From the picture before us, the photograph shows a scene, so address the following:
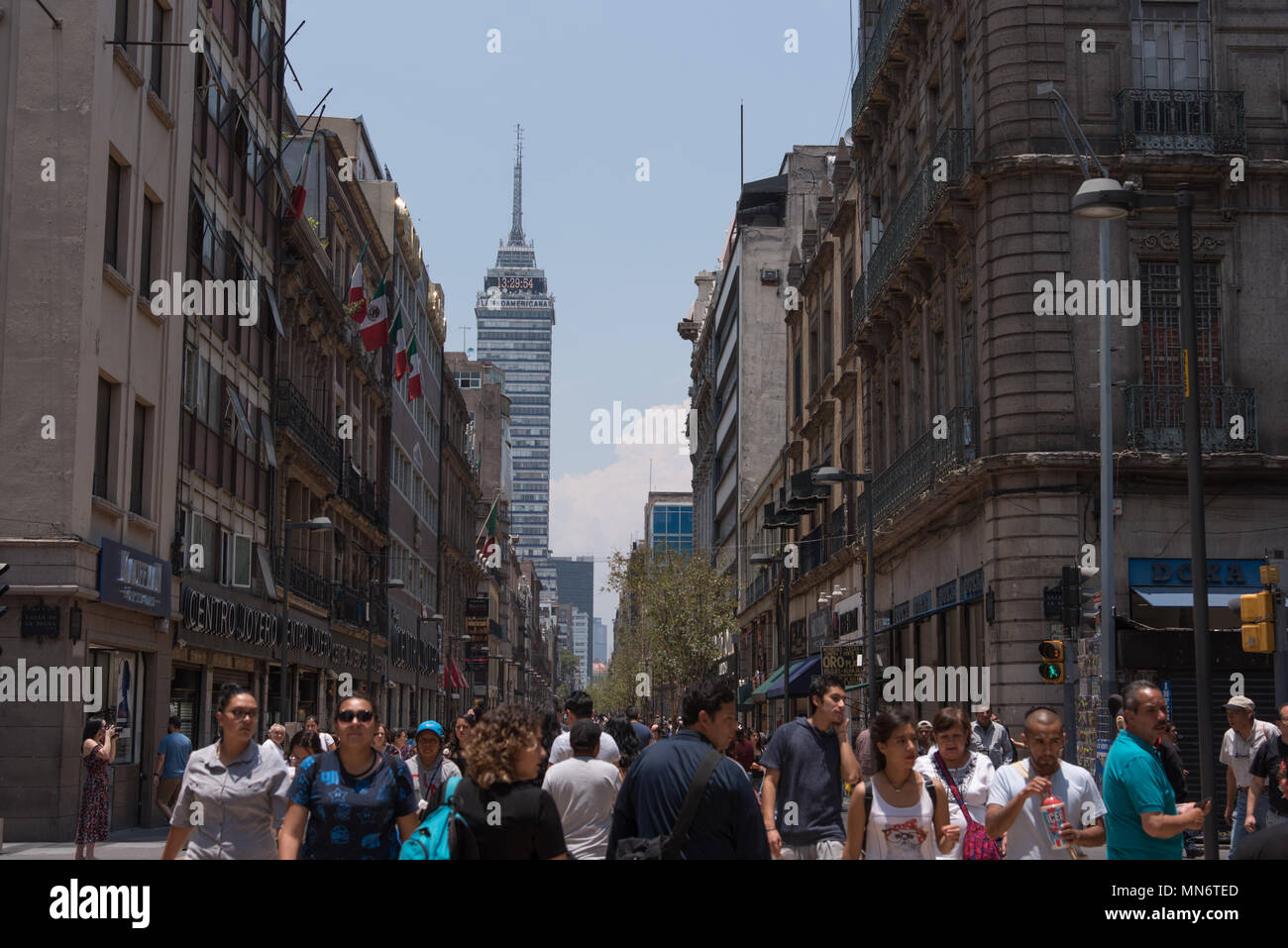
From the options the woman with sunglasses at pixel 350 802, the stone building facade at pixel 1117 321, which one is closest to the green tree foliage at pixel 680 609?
the stone building facade at pixel 1117 321

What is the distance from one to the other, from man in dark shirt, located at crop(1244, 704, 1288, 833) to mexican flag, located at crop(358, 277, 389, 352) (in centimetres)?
3119

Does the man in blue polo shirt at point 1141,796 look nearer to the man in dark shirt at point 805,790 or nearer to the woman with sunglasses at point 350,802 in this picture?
the man in dark shirt at point 805,790

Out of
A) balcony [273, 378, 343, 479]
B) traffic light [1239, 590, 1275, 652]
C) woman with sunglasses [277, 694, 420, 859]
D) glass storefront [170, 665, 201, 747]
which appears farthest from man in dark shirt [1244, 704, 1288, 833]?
balcony [273, 378, 343, 479]

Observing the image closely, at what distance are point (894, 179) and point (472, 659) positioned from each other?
55763 mm

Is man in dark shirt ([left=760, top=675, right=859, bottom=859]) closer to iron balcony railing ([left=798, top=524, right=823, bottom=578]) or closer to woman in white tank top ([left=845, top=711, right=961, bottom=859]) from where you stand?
woman in white tank top ([left=845, top=711, right=961, bottom=859])

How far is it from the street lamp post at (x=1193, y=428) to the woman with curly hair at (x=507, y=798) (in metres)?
8.03

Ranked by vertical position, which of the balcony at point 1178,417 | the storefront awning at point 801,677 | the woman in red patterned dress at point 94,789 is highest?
the balcony at point 1178,417

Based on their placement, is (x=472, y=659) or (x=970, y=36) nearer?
(x=970, y=36)

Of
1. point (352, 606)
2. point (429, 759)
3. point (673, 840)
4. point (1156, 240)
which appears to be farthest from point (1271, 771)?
point (352, 606)

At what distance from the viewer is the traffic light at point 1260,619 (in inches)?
644
